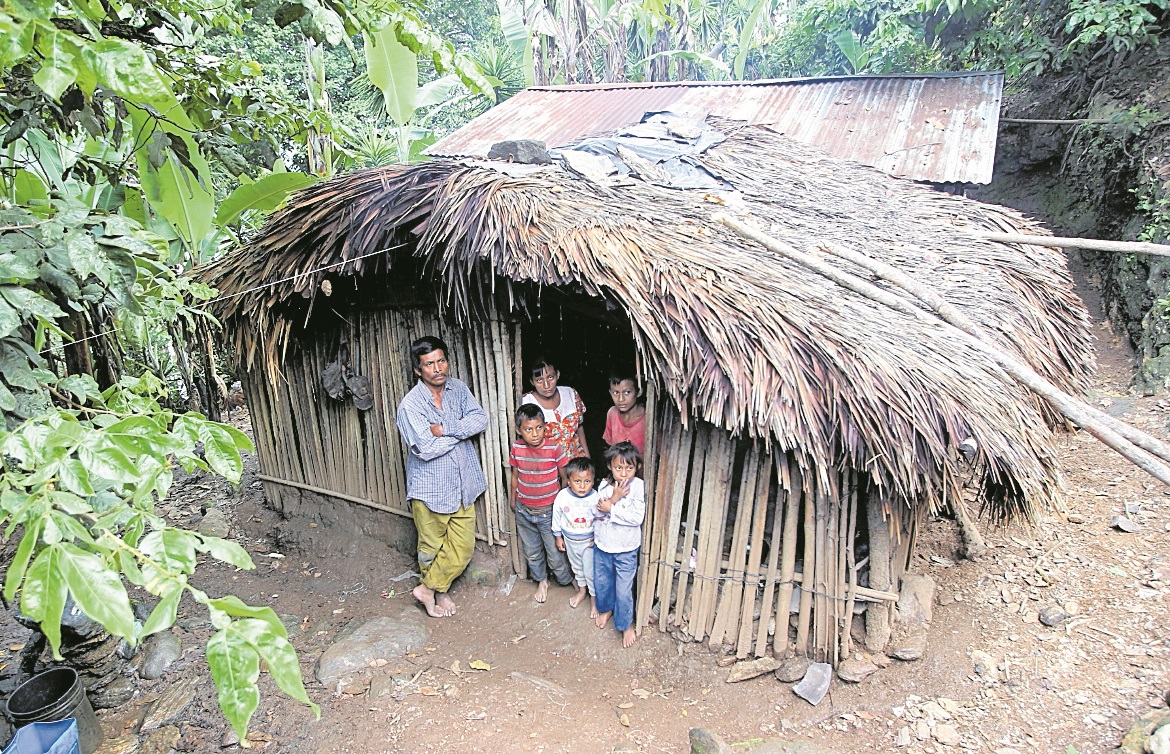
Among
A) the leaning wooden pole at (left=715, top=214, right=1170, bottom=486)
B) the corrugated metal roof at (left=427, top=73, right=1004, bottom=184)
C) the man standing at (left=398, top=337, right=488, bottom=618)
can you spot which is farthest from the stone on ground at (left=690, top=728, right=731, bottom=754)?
the corrugated metal roof at (left=427, top=73, right=1004, bottom=184)

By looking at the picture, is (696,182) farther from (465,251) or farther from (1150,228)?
(1150,228)

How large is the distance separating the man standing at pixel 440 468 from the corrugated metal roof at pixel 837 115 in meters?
3.91

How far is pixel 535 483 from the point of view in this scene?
3879 millimetres

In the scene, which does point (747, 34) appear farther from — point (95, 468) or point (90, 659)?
point (95, 468)

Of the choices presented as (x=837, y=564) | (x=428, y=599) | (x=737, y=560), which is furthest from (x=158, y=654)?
(x=837, y=564)

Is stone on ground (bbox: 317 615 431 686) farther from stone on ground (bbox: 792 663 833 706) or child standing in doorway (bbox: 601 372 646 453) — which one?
stone on ground (bbox: 792 663 833 706)

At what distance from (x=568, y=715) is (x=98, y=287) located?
8.78ft

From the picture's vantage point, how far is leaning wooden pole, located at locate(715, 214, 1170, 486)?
215cm

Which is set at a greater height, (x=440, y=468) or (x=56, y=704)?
(x=440, y=468)

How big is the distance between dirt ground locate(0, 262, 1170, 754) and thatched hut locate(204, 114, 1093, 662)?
32 cm

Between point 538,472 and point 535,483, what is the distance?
0.07 meters

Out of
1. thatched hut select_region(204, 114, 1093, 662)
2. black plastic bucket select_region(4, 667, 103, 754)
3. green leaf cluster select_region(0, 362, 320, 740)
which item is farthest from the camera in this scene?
thatched hut select_region(204, 114, 1093, 662)

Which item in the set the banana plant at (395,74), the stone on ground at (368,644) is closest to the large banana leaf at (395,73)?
the banana plant at (395,74)

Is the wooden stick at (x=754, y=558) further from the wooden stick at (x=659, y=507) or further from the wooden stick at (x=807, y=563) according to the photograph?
the wooden stick at (x=659, y=507)
